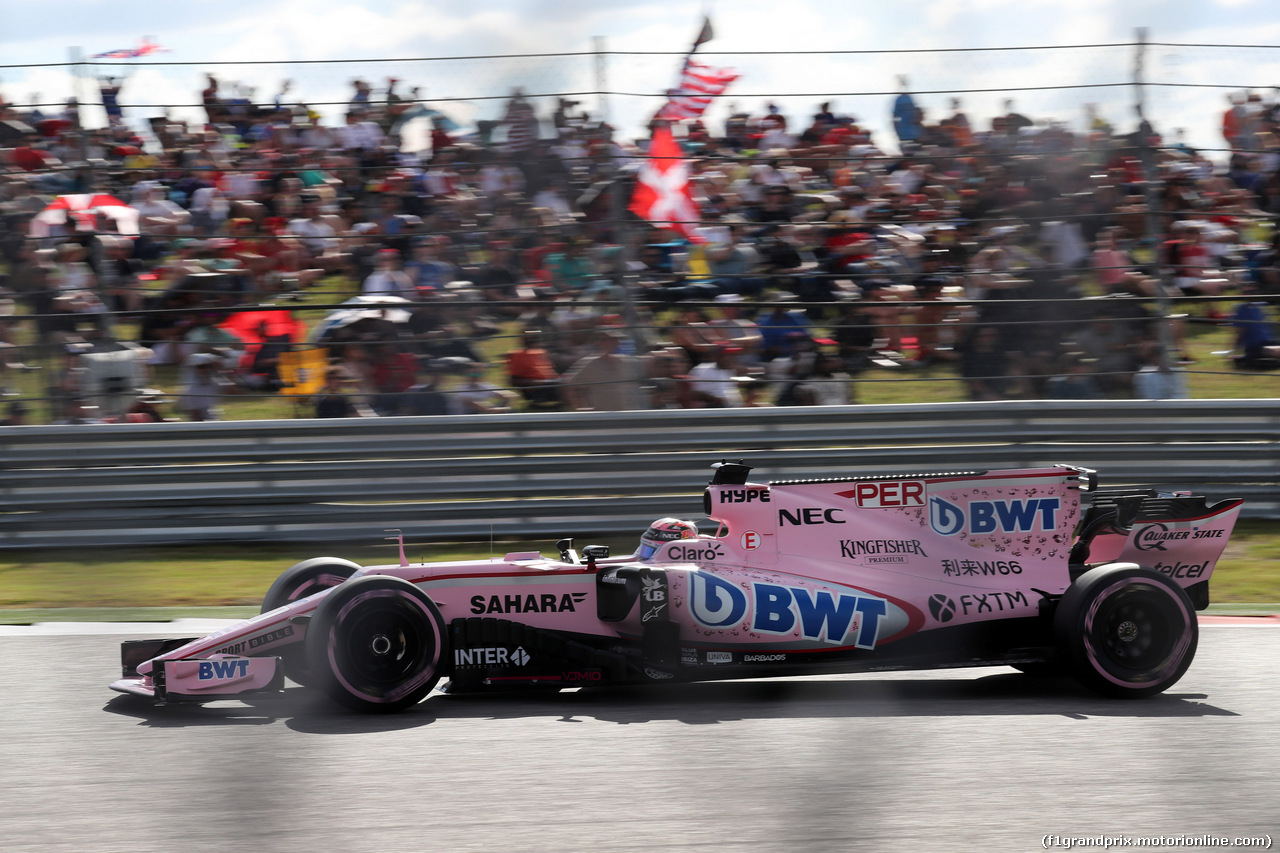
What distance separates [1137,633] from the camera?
4.84 meters

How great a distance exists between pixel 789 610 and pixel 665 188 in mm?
4071

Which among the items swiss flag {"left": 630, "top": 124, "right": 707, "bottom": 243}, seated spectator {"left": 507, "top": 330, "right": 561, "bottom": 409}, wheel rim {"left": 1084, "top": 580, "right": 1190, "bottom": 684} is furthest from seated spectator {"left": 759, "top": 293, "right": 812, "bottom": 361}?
wheel rim {"left": 1084, "top": 580, "right": 1190, "bottom": 684}

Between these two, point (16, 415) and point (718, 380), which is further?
point (718, 380)

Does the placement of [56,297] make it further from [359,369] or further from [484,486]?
[484,486]

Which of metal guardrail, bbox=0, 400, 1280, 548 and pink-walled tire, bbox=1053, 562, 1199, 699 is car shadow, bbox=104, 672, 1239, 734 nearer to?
pink-walled tire, bbox=1053, 562, 1199, 699

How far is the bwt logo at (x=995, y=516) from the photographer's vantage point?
503 cm

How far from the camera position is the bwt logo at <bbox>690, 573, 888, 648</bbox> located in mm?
4785

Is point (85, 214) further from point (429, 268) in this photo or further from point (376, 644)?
point (376, 644)

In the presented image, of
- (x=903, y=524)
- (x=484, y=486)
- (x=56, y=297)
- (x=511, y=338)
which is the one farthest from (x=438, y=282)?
(x=903, y=524)

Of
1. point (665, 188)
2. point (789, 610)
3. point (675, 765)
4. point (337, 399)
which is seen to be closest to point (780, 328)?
point (665, 188)

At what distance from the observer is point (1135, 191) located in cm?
854

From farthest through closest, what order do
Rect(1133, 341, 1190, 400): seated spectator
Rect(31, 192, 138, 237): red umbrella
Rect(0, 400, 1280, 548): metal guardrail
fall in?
Rect(1133, 341, 1190, 400): seated spectator < Rect(0, 400, 1280, 548): metal guardrail < Rect(31, 192, 138, 237): red umbrella

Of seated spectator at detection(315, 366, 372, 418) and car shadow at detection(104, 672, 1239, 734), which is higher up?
seated spectator at detection(315, 366, 372, 418)

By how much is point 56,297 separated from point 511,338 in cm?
263
